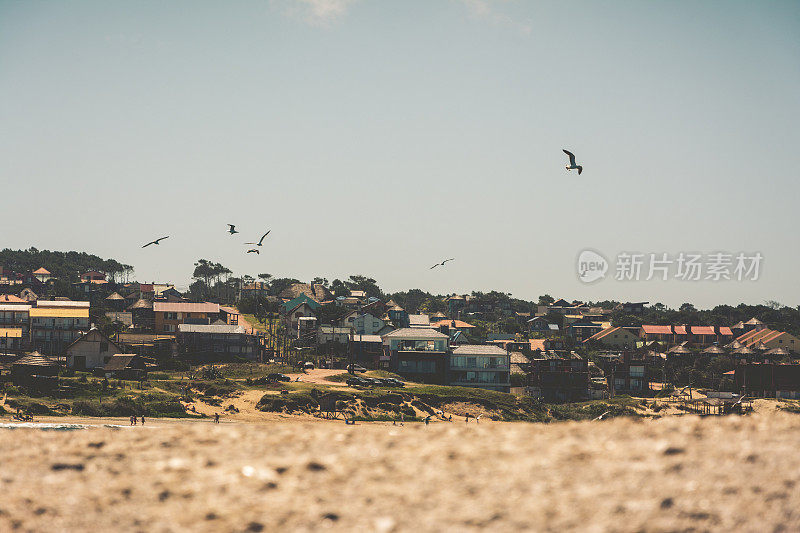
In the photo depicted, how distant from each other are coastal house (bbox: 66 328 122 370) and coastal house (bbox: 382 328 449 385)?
1254 inches

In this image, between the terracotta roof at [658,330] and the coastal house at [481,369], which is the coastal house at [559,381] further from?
the terracotta roof at [658,330]

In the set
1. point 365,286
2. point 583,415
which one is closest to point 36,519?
point 583,415

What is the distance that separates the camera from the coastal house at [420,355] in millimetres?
83250

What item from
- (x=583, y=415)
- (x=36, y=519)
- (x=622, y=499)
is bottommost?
(x=583, y=415)

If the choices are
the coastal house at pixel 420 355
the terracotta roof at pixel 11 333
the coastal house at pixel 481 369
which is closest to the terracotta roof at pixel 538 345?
the coastal house at pixel 481 369

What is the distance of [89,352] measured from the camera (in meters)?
75.7

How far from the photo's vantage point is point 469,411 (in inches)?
2596

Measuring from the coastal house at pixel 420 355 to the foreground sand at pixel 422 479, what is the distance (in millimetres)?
66155

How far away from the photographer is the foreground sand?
12898 mm

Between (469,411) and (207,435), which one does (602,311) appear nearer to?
(469,411)

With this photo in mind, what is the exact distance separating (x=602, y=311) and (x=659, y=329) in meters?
50.4

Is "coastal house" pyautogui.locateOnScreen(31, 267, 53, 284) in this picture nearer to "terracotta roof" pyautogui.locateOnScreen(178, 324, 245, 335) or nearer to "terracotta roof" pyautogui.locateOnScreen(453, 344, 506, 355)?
"terracotta roof" pyautogui.locateOnScreen(178, 324, 245, 335)

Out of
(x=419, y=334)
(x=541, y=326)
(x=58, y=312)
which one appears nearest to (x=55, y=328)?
(x=58, y=312)

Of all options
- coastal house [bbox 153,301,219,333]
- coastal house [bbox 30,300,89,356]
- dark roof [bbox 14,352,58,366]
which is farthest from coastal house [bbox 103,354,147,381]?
coastal house [bbox 153,301,219,333]
